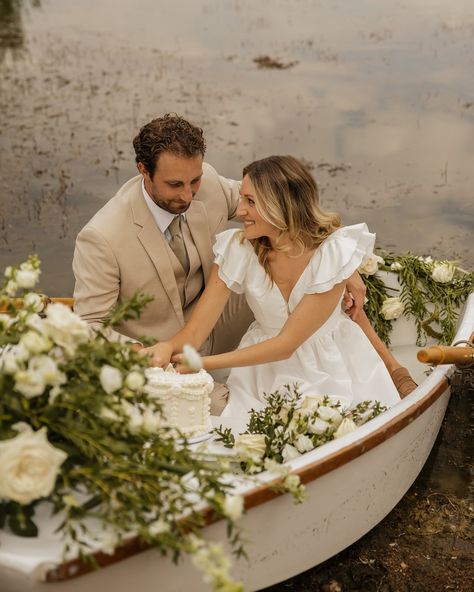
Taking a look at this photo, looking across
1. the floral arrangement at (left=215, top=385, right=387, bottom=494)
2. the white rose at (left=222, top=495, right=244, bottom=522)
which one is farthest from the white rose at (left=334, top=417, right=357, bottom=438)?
the white rose at (left=222, top=495, right=244, bottom=522)

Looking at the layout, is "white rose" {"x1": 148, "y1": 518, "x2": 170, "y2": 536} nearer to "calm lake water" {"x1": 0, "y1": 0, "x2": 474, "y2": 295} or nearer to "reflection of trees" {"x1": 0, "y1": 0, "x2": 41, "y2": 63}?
"calm lake water" {"x1": 0, "y1": 0, "x2": 474, "y2": 295}

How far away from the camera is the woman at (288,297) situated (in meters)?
3.74

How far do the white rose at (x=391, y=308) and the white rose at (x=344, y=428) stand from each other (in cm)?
161

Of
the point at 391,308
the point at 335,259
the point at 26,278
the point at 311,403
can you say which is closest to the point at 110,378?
the point at 26,278

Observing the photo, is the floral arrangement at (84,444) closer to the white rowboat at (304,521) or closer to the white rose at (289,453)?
the white rowboat at (304,521)

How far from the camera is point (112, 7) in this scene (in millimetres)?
14172

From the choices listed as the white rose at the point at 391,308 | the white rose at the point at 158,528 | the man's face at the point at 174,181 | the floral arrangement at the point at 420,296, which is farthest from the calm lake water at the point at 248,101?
the white rose at the point at 158,528

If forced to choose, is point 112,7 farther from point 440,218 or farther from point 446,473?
point 446,473

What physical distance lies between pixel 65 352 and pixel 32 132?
7873 millimetres

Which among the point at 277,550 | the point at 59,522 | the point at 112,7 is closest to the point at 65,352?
the point at 59,522

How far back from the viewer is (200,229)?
14.1 feet

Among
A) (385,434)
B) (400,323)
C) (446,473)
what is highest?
(385,434)

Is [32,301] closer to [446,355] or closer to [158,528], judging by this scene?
[158,528]

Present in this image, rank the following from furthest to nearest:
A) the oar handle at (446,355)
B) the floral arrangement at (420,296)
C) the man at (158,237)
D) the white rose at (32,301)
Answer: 1. the floral arrangement at (420,296)
2. the man at (158,237)
3. the oar handle at (446,355)
4. the white rose at (32,301)
